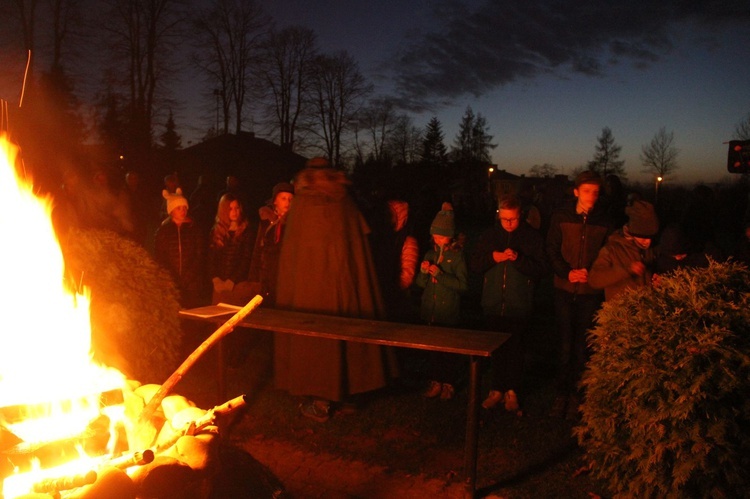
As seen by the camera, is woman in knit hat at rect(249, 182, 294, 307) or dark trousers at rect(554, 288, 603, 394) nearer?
dark trousers at rect(554, 288, 603, 394)

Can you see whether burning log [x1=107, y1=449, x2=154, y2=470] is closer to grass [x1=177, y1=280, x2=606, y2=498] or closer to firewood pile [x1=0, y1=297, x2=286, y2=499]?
firewood pile [x1=0, y1=297, x2=286, y2=499]

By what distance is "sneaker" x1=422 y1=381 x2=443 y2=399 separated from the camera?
240 inches

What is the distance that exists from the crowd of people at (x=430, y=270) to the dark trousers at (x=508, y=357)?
0.01 meters

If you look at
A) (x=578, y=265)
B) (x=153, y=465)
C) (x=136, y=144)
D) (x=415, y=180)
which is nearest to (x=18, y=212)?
(x=153, y=465)

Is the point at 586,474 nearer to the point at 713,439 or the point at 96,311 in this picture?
the point at 713,439

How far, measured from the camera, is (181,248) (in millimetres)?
6742

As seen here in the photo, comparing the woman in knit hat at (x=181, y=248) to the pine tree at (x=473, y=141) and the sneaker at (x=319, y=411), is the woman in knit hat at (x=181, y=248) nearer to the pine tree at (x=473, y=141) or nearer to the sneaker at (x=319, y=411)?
the sneaker at (x=319, y=411)

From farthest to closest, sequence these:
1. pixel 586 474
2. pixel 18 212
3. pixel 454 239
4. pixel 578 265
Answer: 1. pixel 454 239
2. pixel 578 265
3. pixel 586 474
4. pixel 18 212

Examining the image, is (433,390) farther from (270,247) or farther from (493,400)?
(270,247)

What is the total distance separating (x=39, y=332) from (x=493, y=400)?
391cm

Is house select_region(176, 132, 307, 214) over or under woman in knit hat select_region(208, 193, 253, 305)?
over

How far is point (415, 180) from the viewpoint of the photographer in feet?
153

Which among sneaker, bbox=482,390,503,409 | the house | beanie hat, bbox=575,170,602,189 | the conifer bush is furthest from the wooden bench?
the house

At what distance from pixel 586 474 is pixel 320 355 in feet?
7.39
